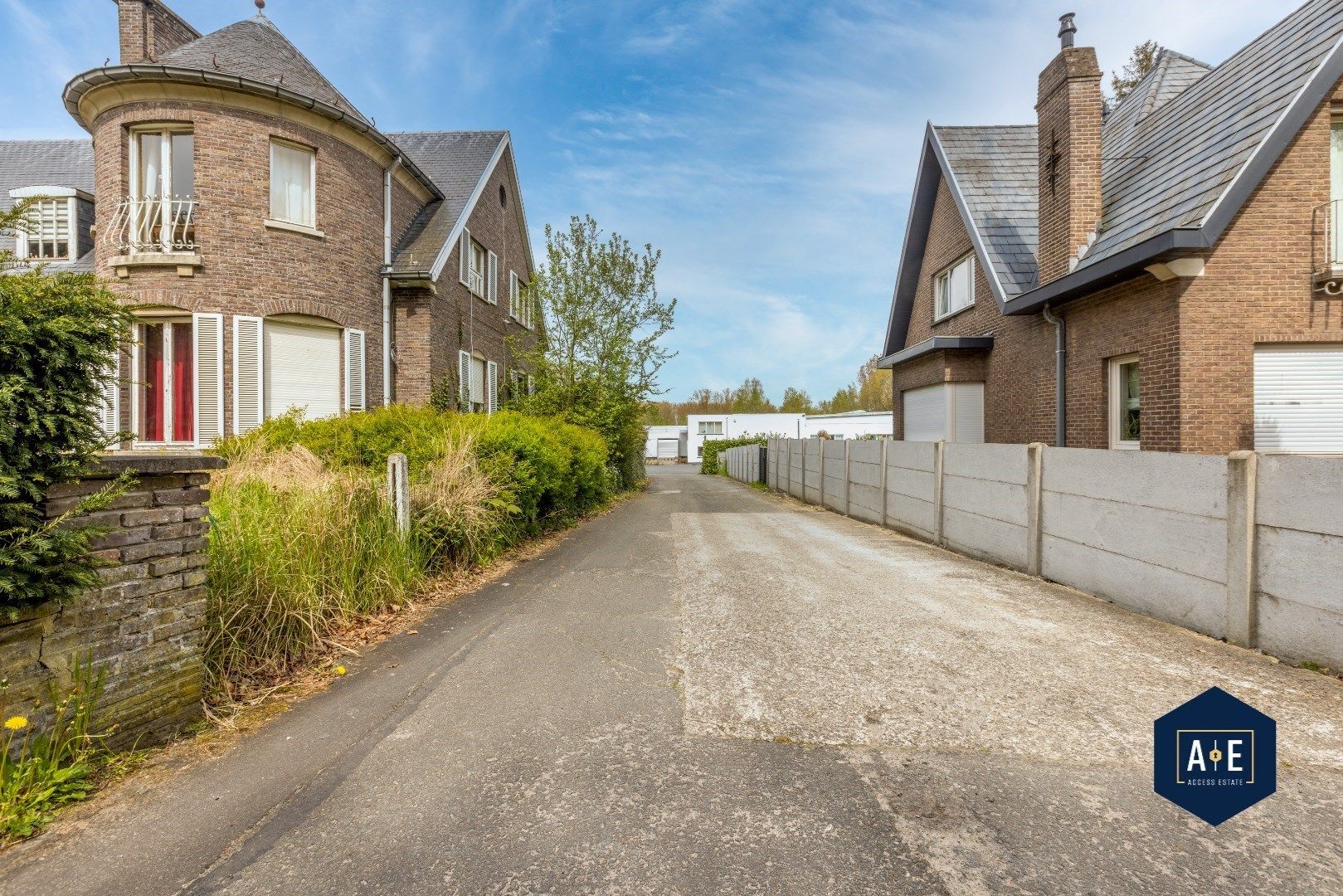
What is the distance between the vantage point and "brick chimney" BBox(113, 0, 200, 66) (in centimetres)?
1152

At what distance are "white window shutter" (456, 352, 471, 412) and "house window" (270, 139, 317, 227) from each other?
407 cm

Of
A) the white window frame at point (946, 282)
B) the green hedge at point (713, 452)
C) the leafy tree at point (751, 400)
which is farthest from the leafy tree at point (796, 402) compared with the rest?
the white window frame at point (946, 282)

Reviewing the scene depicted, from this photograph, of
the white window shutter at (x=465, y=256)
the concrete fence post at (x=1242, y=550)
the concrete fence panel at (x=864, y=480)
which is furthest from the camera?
the white window shutter at (x=465, y=256)

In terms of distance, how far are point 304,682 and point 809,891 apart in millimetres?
3171

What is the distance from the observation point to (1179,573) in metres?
4.55

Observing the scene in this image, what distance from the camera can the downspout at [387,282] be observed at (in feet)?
40.4

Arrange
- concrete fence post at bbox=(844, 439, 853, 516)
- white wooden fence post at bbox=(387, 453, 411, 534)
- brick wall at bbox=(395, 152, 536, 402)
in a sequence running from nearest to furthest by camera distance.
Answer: white wooden fence post at bbox=(387, 453, 411, 534) → concrete fence post at bbox=(844, 439, 853, 516) → brick wall at bbox=(395, 152, 536, 402)

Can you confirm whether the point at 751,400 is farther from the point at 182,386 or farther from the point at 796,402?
the point at 182,386

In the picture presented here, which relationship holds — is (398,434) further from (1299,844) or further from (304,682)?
(1299,844)

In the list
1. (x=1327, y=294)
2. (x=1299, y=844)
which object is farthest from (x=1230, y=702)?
(x=1327, y=294)

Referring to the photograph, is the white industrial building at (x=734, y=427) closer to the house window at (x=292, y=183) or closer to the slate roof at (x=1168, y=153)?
the slate roof at (x=1168, y=153)

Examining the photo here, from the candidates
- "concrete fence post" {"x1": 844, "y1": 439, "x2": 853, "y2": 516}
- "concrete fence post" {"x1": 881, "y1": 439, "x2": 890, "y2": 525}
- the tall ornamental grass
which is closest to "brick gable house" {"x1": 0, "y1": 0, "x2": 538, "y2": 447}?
the tall ornamental grass

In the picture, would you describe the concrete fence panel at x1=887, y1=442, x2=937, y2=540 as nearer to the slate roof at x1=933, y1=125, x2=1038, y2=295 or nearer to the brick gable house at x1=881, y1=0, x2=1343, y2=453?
the brick gable house at x1=881, y1=0, x2=1343, y2=453

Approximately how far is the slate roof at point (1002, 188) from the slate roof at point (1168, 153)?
2 centimetres
